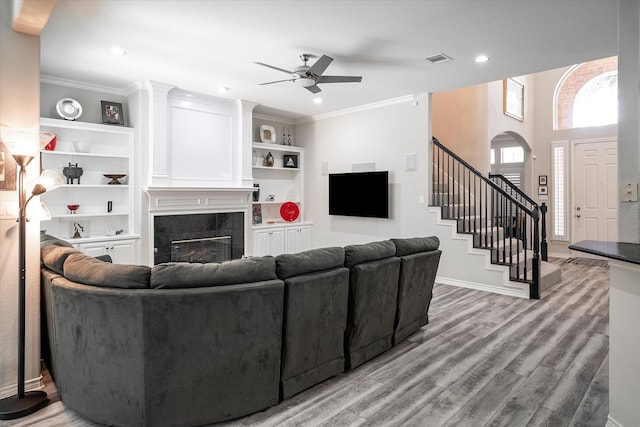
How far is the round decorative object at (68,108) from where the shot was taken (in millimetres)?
5035

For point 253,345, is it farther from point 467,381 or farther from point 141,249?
point 141,249

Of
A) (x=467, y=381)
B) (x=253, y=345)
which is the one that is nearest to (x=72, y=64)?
(x=253, y=345)

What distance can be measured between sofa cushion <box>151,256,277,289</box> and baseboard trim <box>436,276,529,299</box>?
401 centimetres

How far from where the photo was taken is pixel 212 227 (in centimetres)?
619

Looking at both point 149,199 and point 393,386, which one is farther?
point 149,199

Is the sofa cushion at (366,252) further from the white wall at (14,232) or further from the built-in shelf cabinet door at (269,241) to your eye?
the built-in shelf cabinet door at (269,241)

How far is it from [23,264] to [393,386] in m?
2.61

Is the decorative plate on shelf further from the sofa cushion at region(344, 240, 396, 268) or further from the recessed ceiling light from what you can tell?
the sofa cushion at region(344, 240, 396, 268)

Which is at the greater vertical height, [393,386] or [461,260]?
[461,260]

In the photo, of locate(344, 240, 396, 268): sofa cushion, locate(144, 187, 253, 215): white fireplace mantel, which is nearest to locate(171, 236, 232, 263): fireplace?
locate(144, 187, 253, 215): white fireplace mantel

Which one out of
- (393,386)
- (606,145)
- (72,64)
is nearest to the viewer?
(393,386)

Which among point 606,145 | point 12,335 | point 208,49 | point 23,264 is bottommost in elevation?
point 12,335

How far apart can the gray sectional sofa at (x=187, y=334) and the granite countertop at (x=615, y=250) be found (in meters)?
1.51

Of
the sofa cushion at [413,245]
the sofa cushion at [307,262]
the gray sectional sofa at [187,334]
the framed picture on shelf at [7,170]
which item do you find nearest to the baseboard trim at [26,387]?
the gray sectional sofa at [187,334]
